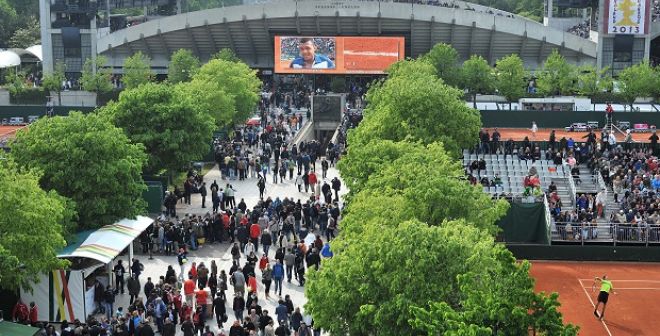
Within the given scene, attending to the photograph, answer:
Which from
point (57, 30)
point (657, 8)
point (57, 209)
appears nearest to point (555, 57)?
point (657, 8)

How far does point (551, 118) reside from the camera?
6438 cm

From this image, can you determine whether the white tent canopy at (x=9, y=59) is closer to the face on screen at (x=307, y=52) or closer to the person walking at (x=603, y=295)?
the face on screen at (x=307, y=52)

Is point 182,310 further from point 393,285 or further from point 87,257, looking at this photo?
point 393,285

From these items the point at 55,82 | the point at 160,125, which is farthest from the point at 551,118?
the point at 55,82

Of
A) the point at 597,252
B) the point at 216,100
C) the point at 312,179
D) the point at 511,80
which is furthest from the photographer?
the point at 511,80

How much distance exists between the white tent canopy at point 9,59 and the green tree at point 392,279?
71.8 metres

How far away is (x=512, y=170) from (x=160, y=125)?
1484 centimetres

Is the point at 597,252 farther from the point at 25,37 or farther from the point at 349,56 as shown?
the point at 25,37

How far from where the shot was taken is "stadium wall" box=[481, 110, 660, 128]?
208 ft

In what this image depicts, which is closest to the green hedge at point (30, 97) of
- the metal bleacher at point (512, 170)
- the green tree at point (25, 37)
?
the green tree at point (25, 37)

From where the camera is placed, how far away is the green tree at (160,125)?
46.4 metres

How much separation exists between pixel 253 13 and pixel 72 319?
57759 millimetres

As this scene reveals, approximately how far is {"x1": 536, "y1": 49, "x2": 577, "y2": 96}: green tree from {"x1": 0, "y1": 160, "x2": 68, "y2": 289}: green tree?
165 feet

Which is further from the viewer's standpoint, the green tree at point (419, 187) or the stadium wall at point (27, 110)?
the stadium wall at point (27, 110)
